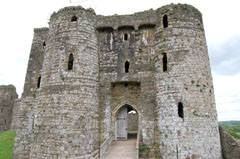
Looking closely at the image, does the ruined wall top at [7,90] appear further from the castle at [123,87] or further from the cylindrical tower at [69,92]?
the cylindrical tower at [69,92]

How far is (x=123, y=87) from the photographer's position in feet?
48.9

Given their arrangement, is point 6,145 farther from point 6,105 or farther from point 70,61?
point 70,61

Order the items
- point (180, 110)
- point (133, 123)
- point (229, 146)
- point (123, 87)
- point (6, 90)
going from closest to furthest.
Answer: point (180, 110) < point (229, 146) < point (123, 87) < point (133, 123) < point (6, 90)

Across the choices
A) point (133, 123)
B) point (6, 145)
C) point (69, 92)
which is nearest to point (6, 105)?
point (6, 145)

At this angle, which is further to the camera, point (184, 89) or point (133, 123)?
point (133, 123)

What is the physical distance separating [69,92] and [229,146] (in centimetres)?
1149

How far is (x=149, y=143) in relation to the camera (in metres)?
12.9

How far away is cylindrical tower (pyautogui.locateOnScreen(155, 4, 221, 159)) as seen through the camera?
11742 millimetres

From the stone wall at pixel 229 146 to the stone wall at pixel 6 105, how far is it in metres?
29.6

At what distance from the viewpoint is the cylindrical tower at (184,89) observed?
11.7 meters

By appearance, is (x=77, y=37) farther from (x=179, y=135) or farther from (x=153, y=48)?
(x=179, y=135)

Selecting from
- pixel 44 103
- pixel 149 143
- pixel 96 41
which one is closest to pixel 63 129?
pixel 44 103

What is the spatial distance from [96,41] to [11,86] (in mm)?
22100

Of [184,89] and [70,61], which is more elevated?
[70,61]
